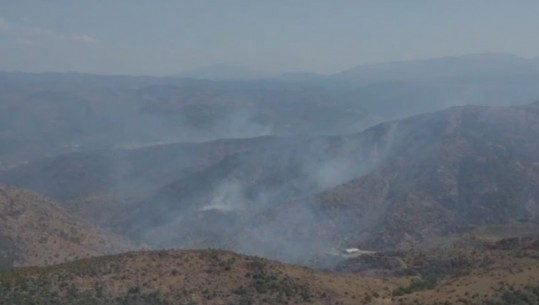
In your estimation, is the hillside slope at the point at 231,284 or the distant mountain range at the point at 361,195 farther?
the distant mountain range at the point at 361,195

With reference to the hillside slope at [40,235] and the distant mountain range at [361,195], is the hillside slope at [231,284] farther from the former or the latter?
the distant mountain range at [361,195]

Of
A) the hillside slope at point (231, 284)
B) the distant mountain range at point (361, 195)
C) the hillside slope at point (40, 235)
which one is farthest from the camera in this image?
the distant mountain range at point (361, 195)

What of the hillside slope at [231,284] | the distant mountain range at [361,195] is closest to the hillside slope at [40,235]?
the distant mountain range at [361,195]

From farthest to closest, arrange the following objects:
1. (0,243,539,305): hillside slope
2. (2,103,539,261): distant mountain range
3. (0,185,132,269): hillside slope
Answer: (2,103,539,261): distant mountain range → (0,185,132,269): hillside slope → (0,243,539,305): hillside slope

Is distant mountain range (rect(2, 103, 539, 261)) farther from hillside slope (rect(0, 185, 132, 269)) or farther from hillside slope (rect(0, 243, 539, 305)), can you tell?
hillside slope (rect(0, 243, 539, 305))

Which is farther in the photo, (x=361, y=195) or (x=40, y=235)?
(x=361, y=195)

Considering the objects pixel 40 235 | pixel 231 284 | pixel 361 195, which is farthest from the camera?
pixel 361 195

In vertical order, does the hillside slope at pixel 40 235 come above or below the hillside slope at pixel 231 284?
below

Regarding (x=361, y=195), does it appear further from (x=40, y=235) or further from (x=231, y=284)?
(x=231, y=284)

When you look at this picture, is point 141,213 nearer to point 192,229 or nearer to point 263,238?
point 192,229

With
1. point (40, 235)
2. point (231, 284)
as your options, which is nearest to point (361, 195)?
point (40, 235)

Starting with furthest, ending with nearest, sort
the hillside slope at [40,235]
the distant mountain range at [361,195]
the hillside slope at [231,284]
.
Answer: the distant mountain range at [361,195], the hillside slope at [40,235], the hillside slope at [231,284]

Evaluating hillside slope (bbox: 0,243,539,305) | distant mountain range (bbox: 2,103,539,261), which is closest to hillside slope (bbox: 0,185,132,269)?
distant mountain range (bbox: 2,103,539,261)
